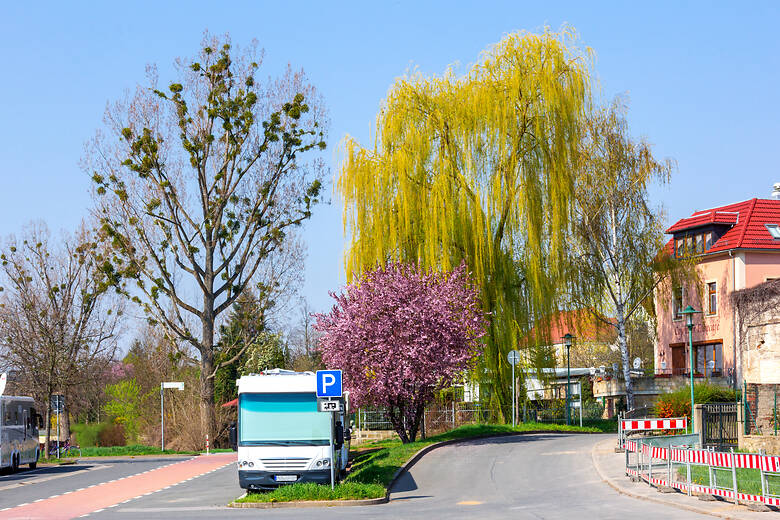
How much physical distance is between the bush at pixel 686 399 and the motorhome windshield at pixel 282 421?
606 inches

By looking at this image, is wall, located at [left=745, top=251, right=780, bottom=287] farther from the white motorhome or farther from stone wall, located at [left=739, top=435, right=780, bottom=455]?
the white motorhome

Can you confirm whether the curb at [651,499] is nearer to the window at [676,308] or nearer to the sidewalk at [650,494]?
the sidewalk at [650,494]

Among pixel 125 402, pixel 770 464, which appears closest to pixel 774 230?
pixel 770 464

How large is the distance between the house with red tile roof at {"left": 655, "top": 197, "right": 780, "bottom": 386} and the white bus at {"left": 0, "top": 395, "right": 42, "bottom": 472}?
29.8 m

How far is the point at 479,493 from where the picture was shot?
21219mm

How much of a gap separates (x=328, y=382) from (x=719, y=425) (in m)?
13.8

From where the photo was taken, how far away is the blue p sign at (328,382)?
20.8m

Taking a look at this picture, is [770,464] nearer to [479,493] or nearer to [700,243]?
[479,493]

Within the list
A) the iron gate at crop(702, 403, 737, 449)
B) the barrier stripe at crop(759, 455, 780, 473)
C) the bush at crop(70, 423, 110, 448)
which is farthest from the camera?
the bush at crop(70, 423, 110, 448)

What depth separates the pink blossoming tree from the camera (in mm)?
32156

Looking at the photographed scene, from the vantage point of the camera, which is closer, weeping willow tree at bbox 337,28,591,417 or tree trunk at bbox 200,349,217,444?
weeping willow tree at bbox 337,28,591,417

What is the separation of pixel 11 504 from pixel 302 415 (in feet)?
22.6

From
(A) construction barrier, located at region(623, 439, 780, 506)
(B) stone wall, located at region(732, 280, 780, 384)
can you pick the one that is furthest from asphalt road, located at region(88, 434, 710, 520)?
(B) stone wall, located at region(732, 280, 780, 384)

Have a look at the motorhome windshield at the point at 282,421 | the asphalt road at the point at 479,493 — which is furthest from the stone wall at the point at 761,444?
the motorhome windshield at the point at 282,421
